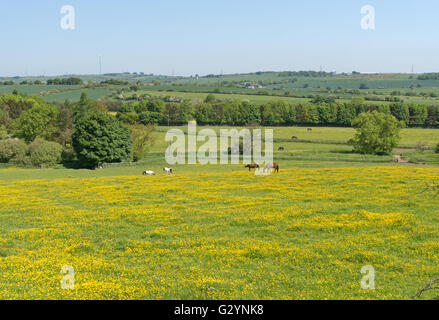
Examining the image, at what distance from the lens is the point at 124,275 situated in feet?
50.1

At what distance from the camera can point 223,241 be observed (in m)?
19.3

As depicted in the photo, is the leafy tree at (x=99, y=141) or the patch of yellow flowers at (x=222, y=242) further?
the leafy tree at (x=99, y=141)

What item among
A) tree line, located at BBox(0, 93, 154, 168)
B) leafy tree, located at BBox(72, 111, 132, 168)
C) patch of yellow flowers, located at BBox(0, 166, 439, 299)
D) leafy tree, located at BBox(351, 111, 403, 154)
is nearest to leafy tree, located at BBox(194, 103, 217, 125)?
tree line, located at BBox(0, 93, 154, 168)

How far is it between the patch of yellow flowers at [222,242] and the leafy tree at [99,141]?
144 ft

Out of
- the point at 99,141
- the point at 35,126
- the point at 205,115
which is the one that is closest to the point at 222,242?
the point at 99,141

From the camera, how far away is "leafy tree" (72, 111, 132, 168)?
76625 millimetres

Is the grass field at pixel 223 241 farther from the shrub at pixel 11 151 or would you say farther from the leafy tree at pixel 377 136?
the leafy tree at pixel 377 136

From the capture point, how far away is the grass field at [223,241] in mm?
14078

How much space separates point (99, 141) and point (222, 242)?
62.4 metres

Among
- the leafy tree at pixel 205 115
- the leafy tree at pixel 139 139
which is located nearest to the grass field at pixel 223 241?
the leafy tree at pixel 139 139

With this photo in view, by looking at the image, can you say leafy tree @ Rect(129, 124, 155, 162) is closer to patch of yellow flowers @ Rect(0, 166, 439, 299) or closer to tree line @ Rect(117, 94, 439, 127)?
patch of yellow flowers @ Rect(0, 166, 439, 299)

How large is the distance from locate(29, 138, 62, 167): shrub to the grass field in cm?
4866

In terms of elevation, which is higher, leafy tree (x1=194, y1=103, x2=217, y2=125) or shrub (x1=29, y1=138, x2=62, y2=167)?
leafy tree (x1=194, y1=103, x2=217, y2=125)

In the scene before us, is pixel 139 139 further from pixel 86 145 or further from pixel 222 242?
pixel 222 242
